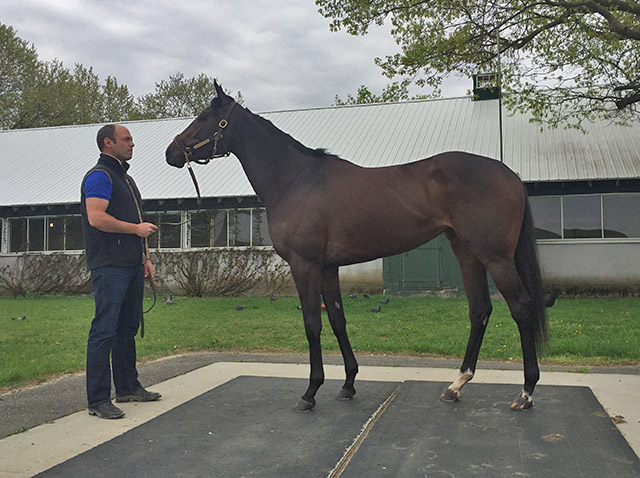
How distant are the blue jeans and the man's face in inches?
33.8

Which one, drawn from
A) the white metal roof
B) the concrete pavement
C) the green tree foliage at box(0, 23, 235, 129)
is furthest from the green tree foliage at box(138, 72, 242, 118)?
the concrete pavement

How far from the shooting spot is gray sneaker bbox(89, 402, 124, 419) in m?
3.68

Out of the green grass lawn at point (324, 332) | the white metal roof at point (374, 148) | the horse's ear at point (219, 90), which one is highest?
the white metal roof at point (374, 148)

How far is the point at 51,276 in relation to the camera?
16719 mm

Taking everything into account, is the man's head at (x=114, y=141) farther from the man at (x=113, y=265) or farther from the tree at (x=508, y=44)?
the tree at (x=508, y=44)

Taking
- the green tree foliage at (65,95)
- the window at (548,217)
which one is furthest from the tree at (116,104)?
the window at (548,217)

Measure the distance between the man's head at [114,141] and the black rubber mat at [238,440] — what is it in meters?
1.94

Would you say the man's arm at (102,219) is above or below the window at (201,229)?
below

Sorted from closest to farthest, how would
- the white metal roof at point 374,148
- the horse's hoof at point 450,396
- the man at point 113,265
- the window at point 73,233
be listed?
the man at point 113,265
the horse's hoof at point 450,396
the white metal roof at point 374,148
the window at point 73,233

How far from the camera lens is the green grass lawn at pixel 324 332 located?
6.50 metres

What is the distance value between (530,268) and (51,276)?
16178mm

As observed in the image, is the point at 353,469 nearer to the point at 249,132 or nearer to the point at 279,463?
the point at 279,463

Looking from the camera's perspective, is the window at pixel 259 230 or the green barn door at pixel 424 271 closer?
the green barn door at pixel 424 271

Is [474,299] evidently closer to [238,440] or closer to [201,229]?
[238,440]
